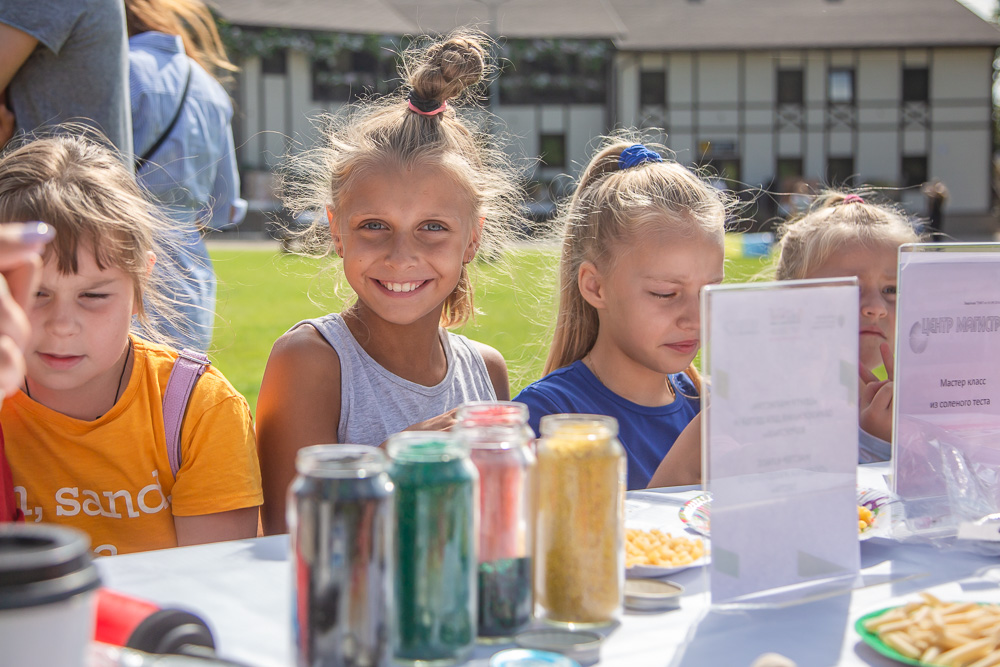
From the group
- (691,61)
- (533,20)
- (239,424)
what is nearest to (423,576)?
(239,424)

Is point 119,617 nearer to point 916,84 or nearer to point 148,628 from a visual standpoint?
point 148,628

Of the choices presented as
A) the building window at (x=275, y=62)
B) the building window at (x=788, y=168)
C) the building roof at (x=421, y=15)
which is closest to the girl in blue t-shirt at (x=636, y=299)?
the building window at (x=788, y=168)

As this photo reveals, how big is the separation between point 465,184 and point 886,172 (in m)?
29.0

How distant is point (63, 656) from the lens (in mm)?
625

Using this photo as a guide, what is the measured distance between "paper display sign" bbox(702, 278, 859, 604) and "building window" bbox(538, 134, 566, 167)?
94.9 ft

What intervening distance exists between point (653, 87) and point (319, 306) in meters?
28.7

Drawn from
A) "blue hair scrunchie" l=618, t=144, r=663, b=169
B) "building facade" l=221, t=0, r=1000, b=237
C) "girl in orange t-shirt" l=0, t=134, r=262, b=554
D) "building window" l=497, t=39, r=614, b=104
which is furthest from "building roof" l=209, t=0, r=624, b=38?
"girl in orange t-shirt" l=0, t=134, r=262, b=554

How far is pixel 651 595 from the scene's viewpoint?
103cm

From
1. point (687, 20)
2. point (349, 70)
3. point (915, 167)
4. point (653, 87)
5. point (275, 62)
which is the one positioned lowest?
point (915, 167)

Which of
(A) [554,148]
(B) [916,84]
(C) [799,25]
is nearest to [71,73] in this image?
(A) [554,148]

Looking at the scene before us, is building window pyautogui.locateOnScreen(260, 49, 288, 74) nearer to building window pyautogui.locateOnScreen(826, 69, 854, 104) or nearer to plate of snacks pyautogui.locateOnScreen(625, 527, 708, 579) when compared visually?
building window pyautogui.locateOnScreen(826, 69, 854, 104)

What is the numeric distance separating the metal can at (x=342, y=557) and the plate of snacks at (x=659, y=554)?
0.43 meters

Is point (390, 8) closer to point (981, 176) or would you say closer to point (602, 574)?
point (981, 176)

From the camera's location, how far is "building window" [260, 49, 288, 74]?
28109 millimetres
